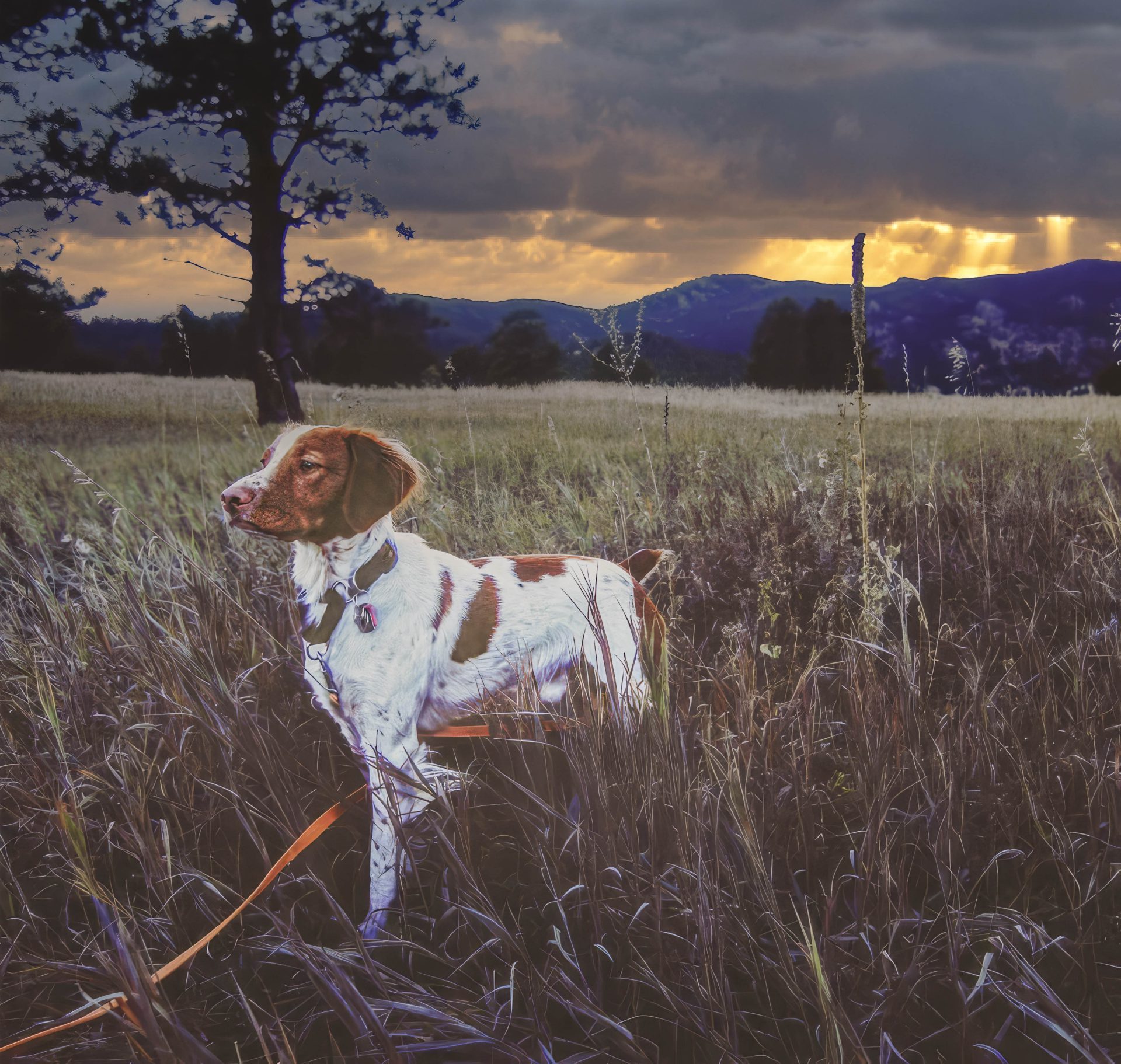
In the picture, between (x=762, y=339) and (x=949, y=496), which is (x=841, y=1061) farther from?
(x=762, y=339)

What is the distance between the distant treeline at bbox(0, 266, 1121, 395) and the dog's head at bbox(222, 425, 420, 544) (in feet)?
3.99

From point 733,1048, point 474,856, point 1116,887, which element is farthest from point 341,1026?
point 1116,887

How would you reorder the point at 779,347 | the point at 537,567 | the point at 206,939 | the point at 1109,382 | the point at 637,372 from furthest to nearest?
Result: the point at 779,347
the point at 1109,382
the point at 637,372
the point at 537,567
the point at 206,939

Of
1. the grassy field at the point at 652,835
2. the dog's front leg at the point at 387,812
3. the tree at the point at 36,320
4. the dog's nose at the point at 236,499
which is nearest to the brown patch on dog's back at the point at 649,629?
the grassy field at the point at 652,835

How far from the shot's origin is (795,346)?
3947 cm

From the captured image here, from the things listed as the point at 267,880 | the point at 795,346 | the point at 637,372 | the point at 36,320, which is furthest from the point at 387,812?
the point at 795,346

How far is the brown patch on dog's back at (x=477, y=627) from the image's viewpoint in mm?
1763

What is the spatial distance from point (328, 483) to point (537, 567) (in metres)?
0.56

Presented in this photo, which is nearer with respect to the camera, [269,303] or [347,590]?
[347,590]

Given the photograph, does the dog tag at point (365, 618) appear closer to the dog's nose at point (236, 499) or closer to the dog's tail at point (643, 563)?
the dog's nose at point (236, 499)

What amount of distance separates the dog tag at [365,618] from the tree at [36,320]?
3.94 meters

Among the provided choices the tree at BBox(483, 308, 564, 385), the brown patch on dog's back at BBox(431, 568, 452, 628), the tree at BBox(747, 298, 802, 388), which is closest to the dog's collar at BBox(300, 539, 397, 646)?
the brown patch on dog's back at BBox(431, 568, 452, 628)

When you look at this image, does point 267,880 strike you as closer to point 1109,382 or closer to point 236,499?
point 236,499

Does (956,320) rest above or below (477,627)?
above
